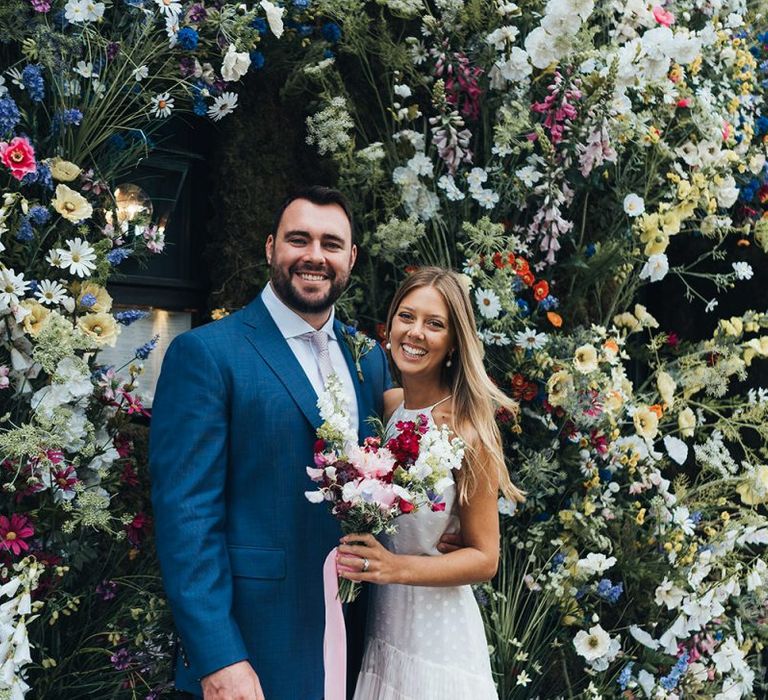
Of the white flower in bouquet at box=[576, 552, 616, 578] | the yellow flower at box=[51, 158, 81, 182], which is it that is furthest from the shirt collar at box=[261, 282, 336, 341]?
the white flower in bouquet at box=[576, 552, 616, 578]

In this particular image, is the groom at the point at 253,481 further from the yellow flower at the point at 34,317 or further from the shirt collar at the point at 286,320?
the yellow flower at the point at 34,317

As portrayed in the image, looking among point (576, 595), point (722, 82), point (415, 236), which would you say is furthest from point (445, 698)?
point (722, 82)

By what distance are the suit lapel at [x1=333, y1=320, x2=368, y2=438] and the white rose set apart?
3.05 feet

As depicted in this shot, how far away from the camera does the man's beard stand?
2.62m

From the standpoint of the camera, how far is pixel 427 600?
8.73 feet

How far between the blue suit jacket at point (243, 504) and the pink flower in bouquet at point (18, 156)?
2.46 ft

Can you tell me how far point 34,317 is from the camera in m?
2.78

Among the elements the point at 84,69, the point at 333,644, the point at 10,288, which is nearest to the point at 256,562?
the point at 333,644

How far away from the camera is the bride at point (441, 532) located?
8.51 feet

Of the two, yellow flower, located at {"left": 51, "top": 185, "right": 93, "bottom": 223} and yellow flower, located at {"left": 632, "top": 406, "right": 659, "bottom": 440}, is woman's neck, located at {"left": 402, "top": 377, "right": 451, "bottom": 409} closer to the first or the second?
yellow flower, located at {"left": 51, "top": 185, "right": 93, "bottom": 223}

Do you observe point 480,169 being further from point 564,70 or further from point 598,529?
point 598,529

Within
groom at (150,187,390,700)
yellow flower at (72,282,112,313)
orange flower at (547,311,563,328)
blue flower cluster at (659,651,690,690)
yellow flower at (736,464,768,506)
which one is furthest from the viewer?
yellow flower at (736,464,768,506)

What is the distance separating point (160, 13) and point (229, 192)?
0.87 meters

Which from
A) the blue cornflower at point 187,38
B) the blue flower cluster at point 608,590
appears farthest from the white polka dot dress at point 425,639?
the blue cornflower at point 187,38
